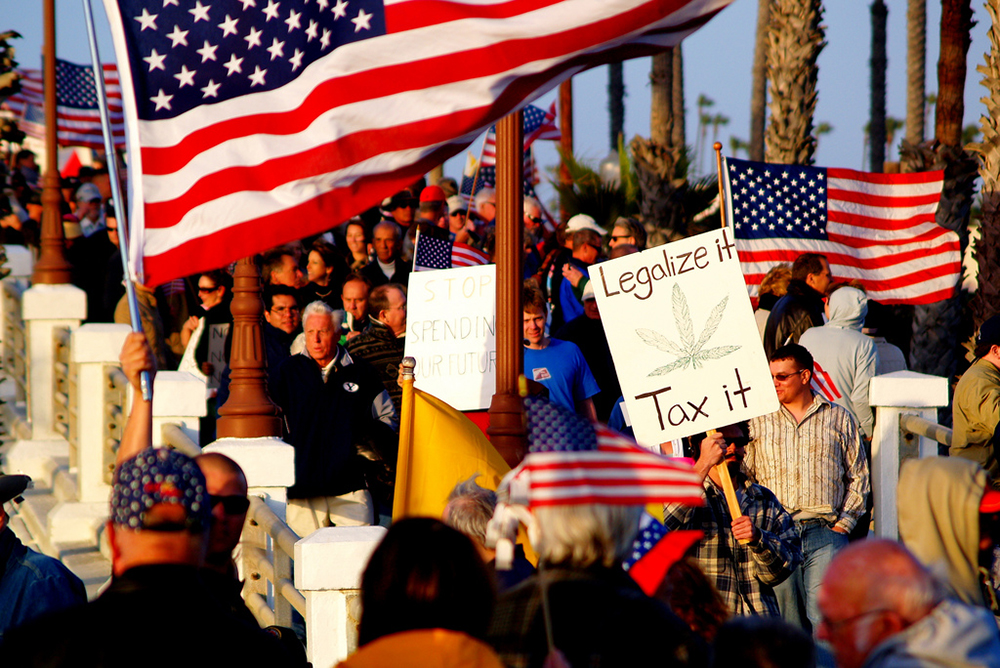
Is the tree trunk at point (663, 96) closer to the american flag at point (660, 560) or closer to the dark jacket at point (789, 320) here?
the dark jacket at point (789, 320)

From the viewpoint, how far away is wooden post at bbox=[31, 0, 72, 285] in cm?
1294

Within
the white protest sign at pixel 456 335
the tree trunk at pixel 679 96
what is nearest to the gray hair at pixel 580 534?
the white protest sign at pixel 456 335

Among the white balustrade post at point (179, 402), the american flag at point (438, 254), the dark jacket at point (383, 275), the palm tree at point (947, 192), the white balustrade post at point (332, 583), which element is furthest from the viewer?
the palm tree at point (947, 192)

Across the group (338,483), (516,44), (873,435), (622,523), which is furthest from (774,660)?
(873,435)

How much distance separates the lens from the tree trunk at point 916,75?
3139cm

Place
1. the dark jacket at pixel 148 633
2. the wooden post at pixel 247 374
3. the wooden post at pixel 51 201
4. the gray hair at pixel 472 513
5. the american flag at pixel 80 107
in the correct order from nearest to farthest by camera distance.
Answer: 1. the dark jacket at pixel 148 633
2. the gray hair at pixel 472 513
3. the wooden post at pixel 247 374
4. the wooden post at pixel 51 201
5. the american flag at pixel 80 107

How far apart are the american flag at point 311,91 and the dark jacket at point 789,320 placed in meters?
3.90

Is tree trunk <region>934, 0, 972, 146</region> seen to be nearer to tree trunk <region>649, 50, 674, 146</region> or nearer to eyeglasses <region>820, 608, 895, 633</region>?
tree trunk <region>649, 50, 674, 146</region>

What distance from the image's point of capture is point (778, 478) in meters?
7.11

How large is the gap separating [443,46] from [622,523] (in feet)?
9.90

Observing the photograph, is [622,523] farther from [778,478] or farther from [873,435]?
[873,435]

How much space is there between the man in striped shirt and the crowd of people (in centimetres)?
1

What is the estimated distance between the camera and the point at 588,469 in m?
3.21

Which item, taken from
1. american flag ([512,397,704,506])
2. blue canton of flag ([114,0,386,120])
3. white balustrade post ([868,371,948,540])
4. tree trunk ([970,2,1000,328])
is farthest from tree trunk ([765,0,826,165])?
american flag ([512,397,704,506])
